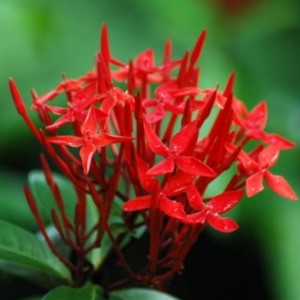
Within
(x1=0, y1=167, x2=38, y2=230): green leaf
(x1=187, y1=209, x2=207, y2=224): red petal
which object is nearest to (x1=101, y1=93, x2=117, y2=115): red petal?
(x1=187, y1=209, x2=207, y2=224): red petal

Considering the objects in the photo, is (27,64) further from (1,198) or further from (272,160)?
(272,160)

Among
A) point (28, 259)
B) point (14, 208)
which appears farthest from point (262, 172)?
point (14, 208)

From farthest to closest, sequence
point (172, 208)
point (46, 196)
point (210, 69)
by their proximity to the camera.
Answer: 1. point (210, 69)
2. point (46, 196)
3. point (172, 208)

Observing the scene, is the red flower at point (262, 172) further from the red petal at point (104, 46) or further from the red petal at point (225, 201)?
the red petal at point (104, 46)

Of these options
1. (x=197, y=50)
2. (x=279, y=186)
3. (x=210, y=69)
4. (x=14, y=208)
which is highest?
(x=197, y=50)

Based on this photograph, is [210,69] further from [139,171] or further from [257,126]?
[139,171]

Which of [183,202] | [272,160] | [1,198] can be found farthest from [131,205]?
[1,198]
